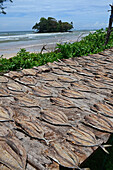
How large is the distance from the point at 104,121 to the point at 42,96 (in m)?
0.93

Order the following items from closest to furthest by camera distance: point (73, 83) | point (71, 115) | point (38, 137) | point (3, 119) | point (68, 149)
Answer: point (68, 149)
point (38, 137)
point (3, 119)
point (71, 115)
point (73, 83)

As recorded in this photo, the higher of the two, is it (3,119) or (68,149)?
(3,119)

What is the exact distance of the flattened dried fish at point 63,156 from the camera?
51.8 inches

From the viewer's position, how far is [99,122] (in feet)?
6.04

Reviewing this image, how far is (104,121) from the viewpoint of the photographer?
73.7 inches

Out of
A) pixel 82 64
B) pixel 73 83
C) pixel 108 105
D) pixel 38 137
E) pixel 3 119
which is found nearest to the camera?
pixel 38 137

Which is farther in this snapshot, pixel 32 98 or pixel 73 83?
pixel 73 83

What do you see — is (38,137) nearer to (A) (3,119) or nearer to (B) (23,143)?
(B) (23,143)

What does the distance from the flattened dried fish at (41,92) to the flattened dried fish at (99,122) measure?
29.8 inches

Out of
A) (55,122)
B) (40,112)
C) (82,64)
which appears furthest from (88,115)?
(82,64)

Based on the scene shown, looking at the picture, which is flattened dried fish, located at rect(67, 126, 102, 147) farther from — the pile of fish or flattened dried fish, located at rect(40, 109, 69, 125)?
flattened dried fish, located at rect(40, 109, 69, 125)

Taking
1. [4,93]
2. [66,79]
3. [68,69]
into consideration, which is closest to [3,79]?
[4,93]

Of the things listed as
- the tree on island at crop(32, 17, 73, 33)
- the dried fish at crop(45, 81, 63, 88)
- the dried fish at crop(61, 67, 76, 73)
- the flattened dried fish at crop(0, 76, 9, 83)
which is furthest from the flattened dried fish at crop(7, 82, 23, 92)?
the tree on island at crop(32, 17, 73, 33)

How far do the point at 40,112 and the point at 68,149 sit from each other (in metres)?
0.66
